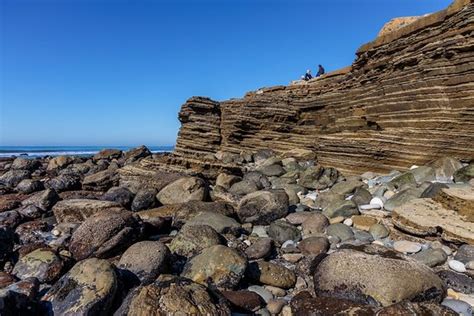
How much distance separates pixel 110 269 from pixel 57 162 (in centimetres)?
2152

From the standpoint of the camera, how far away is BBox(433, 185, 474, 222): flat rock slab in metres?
6.71

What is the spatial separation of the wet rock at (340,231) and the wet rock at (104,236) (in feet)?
15.0

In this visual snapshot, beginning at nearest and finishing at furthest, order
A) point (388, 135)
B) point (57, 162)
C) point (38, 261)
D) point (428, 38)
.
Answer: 1. point (38, 261)
2. point (428, 38)
3. point (388, 135)
4. point (57, 162)

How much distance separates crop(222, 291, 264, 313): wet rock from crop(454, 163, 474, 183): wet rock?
674 cm

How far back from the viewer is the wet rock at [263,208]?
9289 millimetres

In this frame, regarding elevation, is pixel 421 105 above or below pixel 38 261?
above

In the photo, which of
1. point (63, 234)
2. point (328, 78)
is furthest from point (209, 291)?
point (328, 78)

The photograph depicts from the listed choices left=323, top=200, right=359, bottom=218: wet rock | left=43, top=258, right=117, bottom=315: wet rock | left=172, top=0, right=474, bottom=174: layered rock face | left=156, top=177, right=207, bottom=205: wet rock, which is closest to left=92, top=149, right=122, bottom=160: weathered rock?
left=172, top=0, right=474, bottom=174: layered rock face

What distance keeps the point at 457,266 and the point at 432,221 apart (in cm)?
125

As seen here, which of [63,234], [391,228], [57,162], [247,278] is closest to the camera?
[247,278]

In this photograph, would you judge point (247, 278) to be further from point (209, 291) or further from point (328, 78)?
point (328, 78)

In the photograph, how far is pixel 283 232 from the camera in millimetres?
8156

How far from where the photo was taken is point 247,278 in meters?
6.02

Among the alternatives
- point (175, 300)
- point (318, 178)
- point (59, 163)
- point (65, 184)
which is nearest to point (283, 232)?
point (175, 300)
